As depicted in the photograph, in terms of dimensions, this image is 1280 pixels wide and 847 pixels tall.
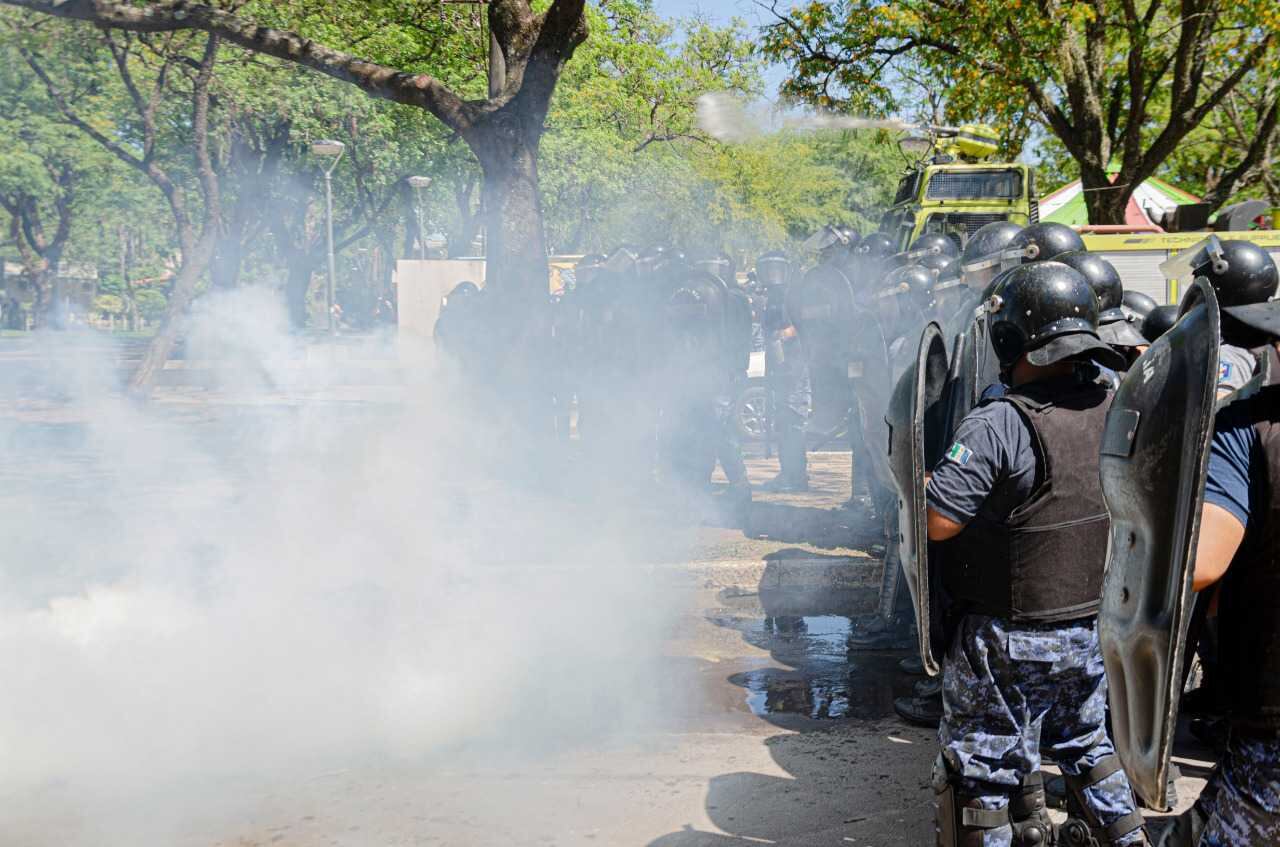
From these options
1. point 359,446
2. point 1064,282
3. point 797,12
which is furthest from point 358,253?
point 1064,282

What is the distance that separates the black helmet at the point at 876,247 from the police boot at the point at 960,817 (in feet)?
23.3

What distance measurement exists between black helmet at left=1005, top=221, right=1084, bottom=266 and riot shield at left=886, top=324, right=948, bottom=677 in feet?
5.88

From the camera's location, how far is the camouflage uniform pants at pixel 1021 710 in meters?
2.79

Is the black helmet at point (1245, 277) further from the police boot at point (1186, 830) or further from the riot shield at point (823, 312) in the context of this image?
the riot shield at point (823, 312)

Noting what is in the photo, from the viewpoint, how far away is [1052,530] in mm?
2838

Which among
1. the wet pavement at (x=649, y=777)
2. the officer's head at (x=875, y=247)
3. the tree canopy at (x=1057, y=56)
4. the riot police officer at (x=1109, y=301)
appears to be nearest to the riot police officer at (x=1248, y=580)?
the wet pavement at (x=649, y=777)

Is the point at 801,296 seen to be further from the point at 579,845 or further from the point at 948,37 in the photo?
the point at 948,37

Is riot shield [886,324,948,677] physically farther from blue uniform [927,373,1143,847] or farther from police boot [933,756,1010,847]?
police boot [933,756,1010,847]

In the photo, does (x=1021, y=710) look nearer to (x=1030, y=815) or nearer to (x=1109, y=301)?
(x=1030, y=815)

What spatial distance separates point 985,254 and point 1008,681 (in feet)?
9.51

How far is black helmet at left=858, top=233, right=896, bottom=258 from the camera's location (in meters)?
9.62

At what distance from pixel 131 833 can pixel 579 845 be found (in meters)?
1.35

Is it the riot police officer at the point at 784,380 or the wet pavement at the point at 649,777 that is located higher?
the riot police officer at the point at 784,380

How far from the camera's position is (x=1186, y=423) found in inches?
71.2
